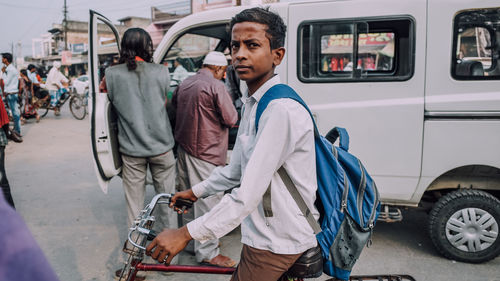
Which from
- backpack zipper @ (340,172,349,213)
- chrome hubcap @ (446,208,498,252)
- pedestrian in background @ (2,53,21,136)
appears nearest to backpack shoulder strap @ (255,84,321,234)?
backpack zipper @ (340,172,349,213)

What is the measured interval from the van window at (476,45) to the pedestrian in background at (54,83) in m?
12.6

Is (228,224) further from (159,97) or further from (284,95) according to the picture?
(159,97)

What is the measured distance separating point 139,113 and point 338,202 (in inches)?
86.6

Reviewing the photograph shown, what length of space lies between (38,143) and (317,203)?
9251 mm

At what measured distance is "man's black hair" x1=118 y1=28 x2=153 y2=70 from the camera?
3199 mm

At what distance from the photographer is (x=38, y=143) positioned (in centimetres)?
934

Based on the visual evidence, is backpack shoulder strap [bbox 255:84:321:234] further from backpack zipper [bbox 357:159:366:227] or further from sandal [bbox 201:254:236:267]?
sandal [bbox 201:254:236:267]

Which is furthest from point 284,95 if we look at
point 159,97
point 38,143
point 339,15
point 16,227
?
point 38,143

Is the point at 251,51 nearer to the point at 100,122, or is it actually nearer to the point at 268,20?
the point at 268,20

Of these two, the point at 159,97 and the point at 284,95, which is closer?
the point at 284,95

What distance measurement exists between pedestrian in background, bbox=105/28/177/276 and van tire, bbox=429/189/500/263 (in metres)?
2.45

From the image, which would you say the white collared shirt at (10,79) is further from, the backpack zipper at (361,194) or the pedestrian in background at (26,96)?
the backpack zipper at (361,194)

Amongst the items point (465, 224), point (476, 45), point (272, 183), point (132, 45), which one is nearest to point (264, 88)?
point (272, 183)

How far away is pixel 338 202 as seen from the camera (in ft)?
5.23
